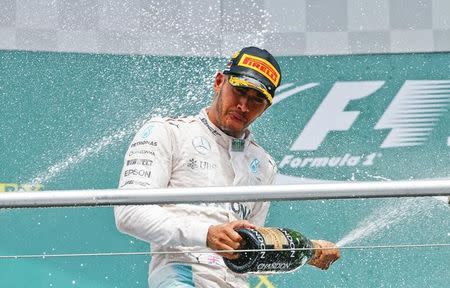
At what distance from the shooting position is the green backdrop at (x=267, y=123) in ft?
11.5

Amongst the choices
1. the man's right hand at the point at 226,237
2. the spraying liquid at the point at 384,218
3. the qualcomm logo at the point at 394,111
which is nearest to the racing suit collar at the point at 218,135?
the man's right hand at the point at 226,237

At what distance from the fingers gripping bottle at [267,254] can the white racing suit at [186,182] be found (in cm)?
10

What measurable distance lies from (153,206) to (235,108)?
328 millimetres

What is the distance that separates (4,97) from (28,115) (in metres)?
0.09

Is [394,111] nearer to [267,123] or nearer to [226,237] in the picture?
[267,123]

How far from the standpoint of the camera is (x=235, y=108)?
230cm

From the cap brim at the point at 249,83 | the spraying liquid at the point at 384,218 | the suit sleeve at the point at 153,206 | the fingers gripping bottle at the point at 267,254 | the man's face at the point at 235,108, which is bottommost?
the spraying liquid at the point at 384,218

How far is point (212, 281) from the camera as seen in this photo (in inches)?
83.1

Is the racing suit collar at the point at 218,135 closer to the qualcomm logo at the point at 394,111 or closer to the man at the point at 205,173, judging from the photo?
the man at the point at 205,173

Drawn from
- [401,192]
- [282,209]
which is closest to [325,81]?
[282,209]

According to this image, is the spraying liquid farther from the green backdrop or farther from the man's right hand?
the man's right hand

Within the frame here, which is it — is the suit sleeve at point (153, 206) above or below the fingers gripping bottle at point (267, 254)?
above

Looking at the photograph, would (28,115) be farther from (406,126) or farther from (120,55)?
(406,126)

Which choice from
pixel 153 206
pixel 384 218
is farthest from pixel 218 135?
pixel 384 218
